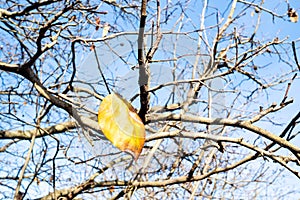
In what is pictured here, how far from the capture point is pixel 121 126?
33.3 inches

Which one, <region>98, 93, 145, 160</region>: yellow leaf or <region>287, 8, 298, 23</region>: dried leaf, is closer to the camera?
<region>98, 93, 145, 160</region>: yellow leaf

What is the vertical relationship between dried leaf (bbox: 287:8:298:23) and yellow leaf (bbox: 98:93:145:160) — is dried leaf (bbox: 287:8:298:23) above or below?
above

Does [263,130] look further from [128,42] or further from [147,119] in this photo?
[128,42]

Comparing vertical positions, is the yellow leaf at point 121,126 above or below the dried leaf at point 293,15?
below

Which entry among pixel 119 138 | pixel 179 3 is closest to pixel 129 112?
pixel 119 138

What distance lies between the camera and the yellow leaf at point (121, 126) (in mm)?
842

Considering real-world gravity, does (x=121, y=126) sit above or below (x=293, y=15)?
below

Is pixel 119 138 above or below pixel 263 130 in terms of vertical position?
below

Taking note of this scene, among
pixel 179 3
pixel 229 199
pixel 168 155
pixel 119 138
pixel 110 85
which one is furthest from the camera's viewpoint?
pixel 229 199

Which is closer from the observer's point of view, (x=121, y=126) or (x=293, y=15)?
(x=121, y=126)

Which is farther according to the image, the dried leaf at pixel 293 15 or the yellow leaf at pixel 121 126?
the dried leaf at pixel 293 15

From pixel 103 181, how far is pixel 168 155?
194cm

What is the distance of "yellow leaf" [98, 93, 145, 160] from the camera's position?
0.84 metres

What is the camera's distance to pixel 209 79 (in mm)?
1693
